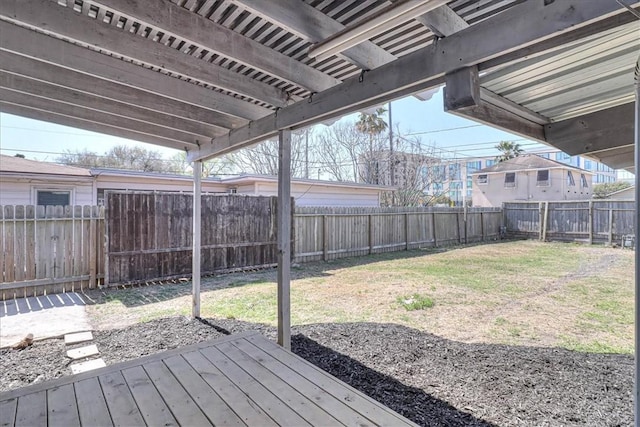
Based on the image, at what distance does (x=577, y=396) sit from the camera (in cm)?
250

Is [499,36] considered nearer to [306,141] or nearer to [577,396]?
[577,396]

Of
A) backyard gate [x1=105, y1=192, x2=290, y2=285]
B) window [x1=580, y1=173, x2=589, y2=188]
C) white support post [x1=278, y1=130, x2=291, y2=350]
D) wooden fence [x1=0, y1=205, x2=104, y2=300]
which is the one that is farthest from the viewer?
window [x1=580, y1=173, x2=589, y2=188]

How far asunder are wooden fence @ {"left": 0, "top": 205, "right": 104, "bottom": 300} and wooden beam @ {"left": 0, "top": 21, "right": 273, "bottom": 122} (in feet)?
13.2

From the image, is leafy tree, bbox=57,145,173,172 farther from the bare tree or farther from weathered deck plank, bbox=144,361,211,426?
weathered deck plank, bbox=144,361,211,426

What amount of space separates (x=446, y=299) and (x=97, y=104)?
5.04 meters

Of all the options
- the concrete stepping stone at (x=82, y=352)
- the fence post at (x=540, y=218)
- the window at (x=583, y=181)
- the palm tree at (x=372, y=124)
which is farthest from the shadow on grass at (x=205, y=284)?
the window at (x=583, y=181)

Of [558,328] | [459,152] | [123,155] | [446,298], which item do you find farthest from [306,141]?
[558,328]

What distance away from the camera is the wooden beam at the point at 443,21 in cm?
166

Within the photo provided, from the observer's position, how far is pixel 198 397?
1.98 m

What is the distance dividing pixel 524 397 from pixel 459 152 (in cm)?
1987

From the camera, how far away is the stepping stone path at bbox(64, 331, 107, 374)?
3045 millimetres

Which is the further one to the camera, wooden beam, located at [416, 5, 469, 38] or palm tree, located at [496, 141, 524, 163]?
palm tree, located at [496, 141, 524, 163]

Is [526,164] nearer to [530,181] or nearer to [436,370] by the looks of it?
[530,181]

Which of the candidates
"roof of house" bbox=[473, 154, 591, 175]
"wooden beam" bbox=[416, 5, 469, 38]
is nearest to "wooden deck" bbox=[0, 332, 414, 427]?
"wooden beam" bbox=[416, 5, 469, 38]
